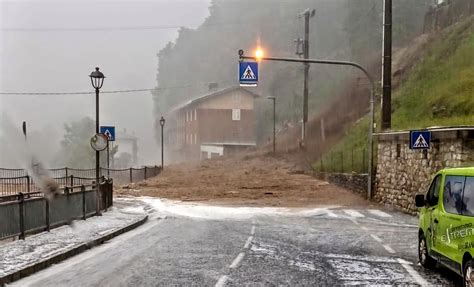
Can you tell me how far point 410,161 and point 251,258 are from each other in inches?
502

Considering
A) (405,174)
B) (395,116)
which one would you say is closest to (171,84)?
(395,116)

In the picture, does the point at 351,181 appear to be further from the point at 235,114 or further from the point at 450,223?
the point at 235,114

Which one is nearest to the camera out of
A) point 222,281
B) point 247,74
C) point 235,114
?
point 222,281

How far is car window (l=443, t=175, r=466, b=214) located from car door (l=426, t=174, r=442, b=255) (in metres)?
0.46

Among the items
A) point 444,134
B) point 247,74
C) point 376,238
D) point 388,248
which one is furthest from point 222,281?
point 247,74

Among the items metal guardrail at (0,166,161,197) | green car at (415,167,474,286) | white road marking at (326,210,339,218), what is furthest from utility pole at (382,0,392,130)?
green car at (415,167,474,286)

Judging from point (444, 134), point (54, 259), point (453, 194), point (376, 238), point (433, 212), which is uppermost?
point (444, 134)

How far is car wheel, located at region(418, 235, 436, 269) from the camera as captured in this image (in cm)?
1054

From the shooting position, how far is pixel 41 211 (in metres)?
14.5

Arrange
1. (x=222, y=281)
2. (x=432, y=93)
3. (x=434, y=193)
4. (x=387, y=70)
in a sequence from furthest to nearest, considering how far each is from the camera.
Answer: (x=432, y=93)
(x=387, y=70)
(x=434, y=193)
(x=222, y=281)

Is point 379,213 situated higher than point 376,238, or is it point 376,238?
point 376,238

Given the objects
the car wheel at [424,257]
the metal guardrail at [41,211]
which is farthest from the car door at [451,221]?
the metal guardrail at [41,211]

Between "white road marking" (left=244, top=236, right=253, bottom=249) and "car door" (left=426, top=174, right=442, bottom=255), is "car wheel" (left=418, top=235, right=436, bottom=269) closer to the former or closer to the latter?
"car door" (left=426, top=174, right=442, bottom=255)

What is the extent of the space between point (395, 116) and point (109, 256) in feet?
87.7
